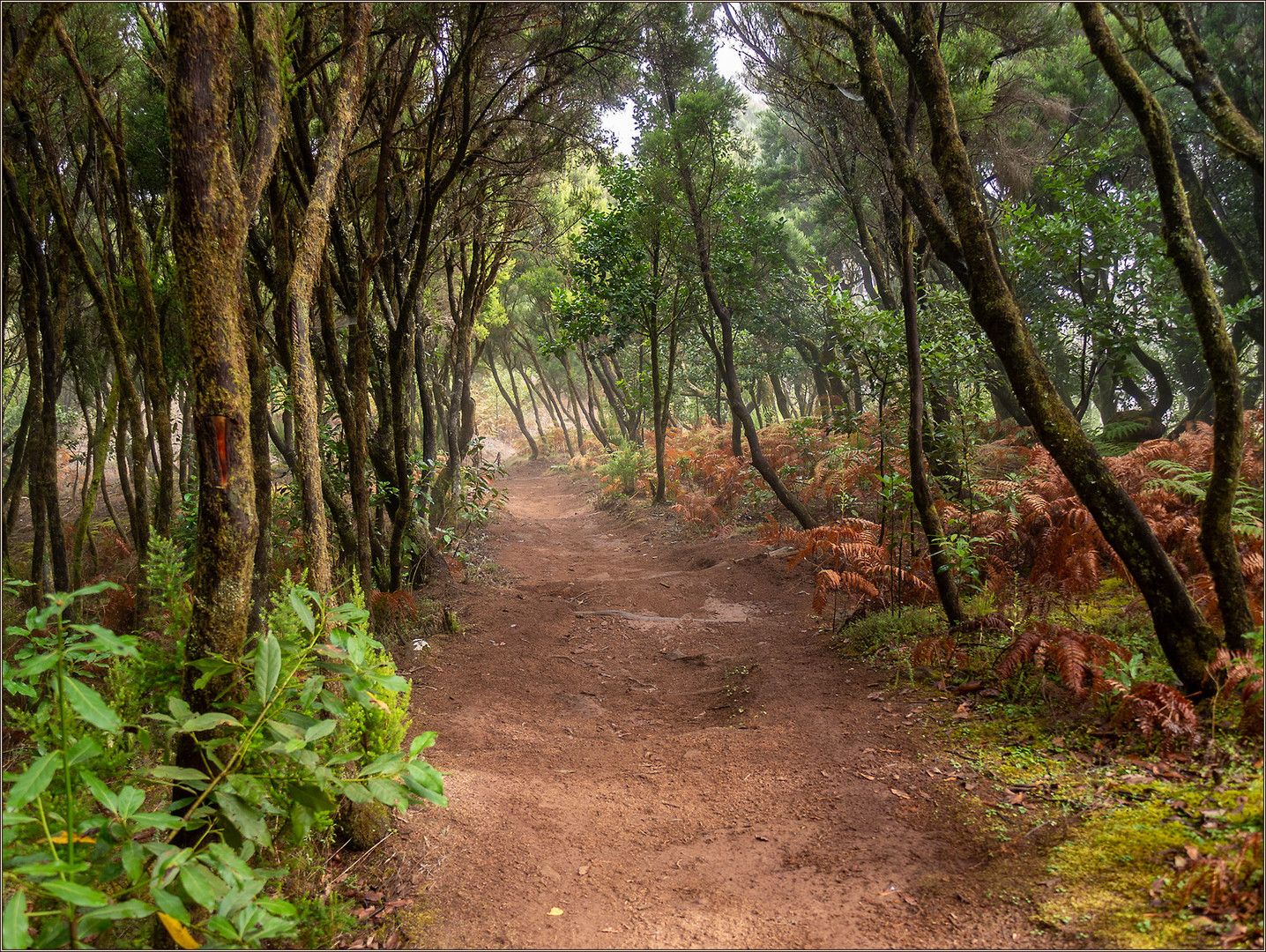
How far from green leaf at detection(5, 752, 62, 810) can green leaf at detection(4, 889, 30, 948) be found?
23cm

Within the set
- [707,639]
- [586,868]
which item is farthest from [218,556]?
[707,639]

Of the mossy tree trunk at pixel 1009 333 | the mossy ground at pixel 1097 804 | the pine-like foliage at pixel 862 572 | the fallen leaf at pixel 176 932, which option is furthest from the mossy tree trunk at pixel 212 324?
the pine-like foliage at pixel 862 572

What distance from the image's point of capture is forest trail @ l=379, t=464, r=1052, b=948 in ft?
9.07

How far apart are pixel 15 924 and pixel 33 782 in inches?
13.8

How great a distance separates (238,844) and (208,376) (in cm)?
176

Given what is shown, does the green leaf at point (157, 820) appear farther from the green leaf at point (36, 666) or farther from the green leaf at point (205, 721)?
the green leaf at point (36, 666)

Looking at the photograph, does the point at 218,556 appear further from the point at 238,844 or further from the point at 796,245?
the point at 796,245

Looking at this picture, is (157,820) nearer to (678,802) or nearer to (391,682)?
(391,682)

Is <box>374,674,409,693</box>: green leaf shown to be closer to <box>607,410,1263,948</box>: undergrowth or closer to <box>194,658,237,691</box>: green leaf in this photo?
<box>194,658,237,691</box>: green leaf

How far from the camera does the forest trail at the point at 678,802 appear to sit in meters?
2.77

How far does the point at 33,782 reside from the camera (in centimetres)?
185

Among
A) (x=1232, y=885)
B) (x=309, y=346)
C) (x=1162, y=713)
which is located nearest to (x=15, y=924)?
(x=309, y=346)

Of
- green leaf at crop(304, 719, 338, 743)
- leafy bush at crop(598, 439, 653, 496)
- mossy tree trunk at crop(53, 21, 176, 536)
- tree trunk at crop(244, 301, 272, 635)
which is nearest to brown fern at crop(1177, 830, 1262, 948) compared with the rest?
green leaf at crop(304, 719, 338, 743)

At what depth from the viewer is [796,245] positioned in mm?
18156
